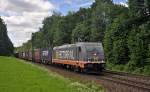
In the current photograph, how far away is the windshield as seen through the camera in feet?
131

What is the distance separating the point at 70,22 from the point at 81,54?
7757 centimetres

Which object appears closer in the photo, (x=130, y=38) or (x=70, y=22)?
(x=130, y=38)

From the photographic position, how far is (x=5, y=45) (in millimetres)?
140500

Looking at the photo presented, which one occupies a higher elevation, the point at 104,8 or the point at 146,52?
the point at 104,8

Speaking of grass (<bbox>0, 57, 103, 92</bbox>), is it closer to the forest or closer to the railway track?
the railway track

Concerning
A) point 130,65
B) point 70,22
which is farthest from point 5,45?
point 130,65

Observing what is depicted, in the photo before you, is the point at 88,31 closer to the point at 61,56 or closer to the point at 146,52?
the point at 61,56

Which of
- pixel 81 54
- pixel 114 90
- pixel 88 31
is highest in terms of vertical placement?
pixel 88 31

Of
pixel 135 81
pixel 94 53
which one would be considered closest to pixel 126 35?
pixel 94 53

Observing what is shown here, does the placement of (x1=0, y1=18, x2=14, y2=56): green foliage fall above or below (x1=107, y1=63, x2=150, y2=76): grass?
above

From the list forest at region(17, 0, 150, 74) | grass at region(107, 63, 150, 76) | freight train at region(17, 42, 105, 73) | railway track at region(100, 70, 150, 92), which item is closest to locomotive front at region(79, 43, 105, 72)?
freight train at region(17, 42, 105, 73)

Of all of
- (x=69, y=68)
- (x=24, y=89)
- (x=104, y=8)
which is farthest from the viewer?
(x=104, y=8)

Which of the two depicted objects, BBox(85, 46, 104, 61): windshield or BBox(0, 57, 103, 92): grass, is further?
BBox(85, 46, 104, 61): windshield

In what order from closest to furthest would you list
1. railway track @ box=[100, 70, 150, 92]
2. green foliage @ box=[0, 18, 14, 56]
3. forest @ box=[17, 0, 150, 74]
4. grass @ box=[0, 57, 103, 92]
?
grass @ box=[0, 57, 103, 92] → railway track @ box=[100, 70, 150, 92] → forest @ box=[17, 0, 150, 74] → green foliage @ box=[0, 18, 14, 56]
